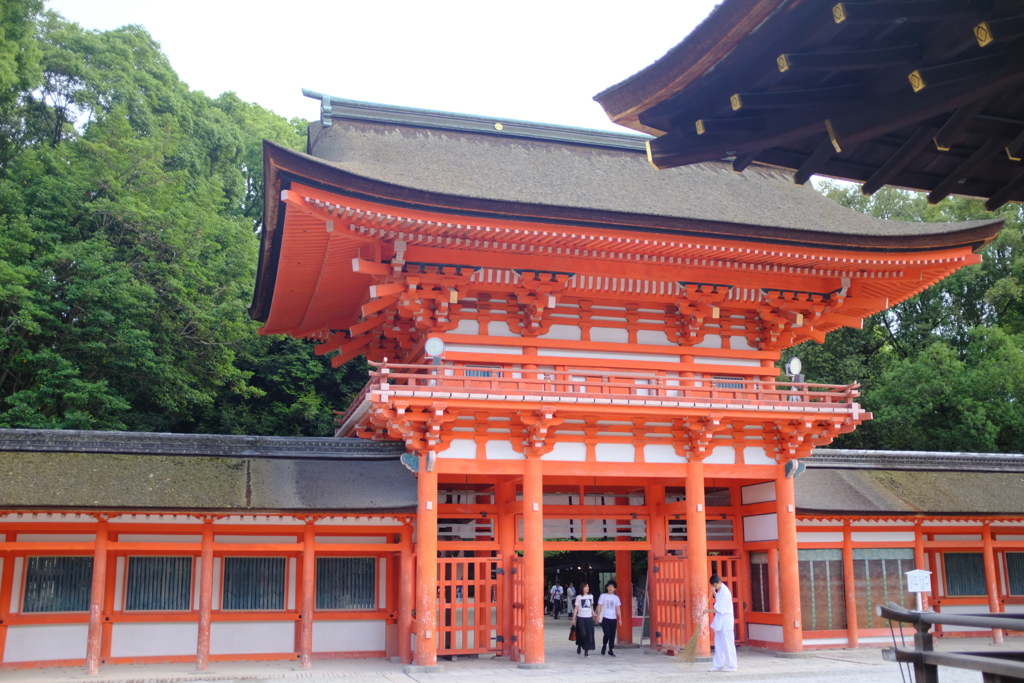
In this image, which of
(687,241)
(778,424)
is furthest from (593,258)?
(778,424)

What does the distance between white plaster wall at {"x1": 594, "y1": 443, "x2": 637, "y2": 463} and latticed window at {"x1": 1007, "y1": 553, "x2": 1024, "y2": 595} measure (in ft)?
32.3

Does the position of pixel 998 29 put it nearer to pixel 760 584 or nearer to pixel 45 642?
pixel 760 584

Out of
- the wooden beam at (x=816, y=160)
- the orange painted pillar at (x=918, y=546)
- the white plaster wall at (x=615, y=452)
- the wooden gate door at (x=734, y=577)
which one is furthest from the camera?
the orange painted pillar at (x=918, y=546)

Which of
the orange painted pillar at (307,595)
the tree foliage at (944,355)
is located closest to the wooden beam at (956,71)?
the orange painted pillar at (307,595)

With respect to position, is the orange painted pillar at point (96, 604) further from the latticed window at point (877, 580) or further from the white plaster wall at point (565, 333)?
the latticed window at point (877, 580)

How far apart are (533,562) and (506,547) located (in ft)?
7.11

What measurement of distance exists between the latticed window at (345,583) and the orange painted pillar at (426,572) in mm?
2097

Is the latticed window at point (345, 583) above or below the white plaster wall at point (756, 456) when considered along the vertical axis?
below

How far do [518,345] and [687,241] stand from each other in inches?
137

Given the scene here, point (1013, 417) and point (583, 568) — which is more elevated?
point (1013, 417)

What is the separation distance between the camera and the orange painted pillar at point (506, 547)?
15.5 m

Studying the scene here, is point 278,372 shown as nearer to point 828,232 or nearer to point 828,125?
point 828,232

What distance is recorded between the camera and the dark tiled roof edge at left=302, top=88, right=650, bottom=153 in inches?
736

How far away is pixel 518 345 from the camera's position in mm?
15180
